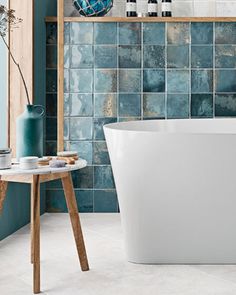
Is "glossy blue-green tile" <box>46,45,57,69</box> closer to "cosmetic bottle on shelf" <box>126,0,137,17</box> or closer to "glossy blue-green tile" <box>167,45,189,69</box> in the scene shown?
"cosmetic bottle on shelf" <box>126,0,137,17</box>

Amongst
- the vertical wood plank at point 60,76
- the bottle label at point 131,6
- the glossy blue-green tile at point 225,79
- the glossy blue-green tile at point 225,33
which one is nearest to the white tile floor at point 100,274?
the vertical wood plank at point 60,76

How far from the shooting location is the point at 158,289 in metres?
2.35

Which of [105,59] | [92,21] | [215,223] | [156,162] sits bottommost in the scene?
[215,223]

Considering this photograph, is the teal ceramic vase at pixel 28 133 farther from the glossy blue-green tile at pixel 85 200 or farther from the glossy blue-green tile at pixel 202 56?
the glossy blue-green tile at pixel 202 56

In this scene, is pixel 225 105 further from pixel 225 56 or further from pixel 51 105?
pixel 51 105

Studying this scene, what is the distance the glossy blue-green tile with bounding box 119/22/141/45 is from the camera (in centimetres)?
387

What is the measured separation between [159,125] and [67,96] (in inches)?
29.5

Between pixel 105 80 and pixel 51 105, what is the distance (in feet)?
1.42

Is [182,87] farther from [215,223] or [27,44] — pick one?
[215,223]

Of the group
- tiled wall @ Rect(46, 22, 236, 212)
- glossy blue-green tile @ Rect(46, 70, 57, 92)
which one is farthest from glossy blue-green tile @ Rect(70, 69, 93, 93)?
glossy blue-green tile @ Rect(46, 70, 57, 92)

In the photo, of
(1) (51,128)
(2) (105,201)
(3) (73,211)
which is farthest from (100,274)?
(1) (51,128)

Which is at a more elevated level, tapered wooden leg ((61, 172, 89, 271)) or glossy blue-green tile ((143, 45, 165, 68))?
glossy blue-green tile ((143, 45, 165, 68))

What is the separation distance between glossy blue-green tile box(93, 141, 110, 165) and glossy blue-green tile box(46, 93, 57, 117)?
38cm

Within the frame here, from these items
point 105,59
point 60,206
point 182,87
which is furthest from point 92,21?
point 60,206
